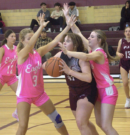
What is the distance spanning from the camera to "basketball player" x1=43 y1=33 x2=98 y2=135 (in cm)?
292

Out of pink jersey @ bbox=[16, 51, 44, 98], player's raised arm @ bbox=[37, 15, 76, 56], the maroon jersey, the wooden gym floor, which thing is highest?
player's raised arm @ bbox=[37, 15, 76, 56]

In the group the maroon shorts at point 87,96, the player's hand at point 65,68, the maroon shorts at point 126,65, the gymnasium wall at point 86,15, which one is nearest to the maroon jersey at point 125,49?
the maroon shorts at point 126,65

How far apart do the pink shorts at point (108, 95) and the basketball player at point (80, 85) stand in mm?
75

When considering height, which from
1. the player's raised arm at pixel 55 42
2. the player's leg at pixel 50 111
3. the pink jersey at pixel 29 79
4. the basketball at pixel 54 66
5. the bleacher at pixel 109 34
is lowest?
the bleacher at pixel 109 34

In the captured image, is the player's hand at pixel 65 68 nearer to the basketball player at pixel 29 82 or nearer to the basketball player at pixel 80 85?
the basketball player at pixel 80 85

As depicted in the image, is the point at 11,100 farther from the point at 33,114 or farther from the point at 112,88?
the point at 112,88

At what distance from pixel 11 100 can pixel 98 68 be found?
4179mm

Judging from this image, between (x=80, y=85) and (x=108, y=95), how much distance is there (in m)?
0.35

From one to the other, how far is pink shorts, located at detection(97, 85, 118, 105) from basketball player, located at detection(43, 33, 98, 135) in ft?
0.24

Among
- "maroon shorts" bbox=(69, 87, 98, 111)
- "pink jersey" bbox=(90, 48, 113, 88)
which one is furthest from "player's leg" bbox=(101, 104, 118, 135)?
"pink jersey" bbox=(90, 48, 113, 88)

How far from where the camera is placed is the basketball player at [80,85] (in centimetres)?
292

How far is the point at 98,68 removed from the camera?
3109 mm

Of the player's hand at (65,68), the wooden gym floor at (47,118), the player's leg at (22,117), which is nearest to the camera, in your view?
the player's hand at (65,68)

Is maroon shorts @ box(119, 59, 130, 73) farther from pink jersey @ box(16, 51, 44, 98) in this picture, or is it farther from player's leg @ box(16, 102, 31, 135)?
player's leg @ box(16, 102, 31, 135)
